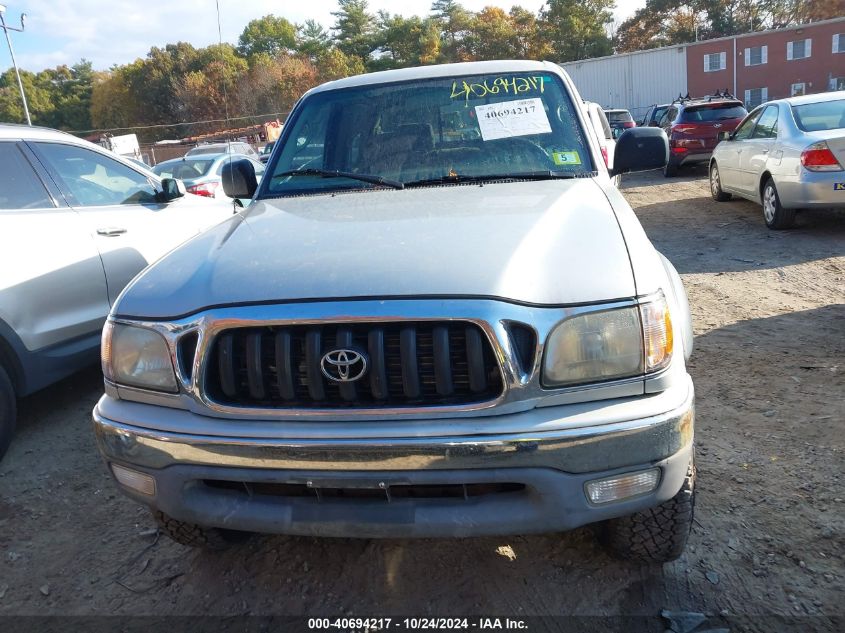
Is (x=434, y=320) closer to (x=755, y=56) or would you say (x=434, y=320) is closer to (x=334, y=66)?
(x=755, y=56)

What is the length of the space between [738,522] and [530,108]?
2.07 metres

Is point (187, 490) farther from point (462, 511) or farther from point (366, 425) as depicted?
point (462, 511)

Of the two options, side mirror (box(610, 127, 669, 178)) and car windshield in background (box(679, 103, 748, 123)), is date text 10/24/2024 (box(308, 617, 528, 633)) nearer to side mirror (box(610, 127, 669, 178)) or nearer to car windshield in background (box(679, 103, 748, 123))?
side mirror (box(610, 127, 669, 178))

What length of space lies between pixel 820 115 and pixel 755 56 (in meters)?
42.3

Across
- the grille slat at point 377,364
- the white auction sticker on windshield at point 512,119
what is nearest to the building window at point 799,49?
the white auction sticker on windshield at point 512,119

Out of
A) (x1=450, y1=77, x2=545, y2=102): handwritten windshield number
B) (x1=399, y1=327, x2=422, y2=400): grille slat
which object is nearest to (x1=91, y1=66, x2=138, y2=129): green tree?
(x1=450, y1=77, x2=545, y2=102): handwritten windshield number

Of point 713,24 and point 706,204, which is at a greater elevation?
point 713,24

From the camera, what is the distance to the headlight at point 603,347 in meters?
1.89

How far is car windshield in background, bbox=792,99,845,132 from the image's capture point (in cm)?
750

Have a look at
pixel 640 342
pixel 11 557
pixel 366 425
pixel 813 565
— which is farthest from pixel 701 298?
pixel 11 557

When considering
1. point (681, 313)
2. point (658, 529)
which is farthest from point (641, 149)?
point (658, 529)

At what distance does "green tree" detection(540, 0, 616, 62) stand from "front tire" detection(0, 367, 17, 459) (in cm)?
6132

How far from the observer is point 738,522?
2.65 metres

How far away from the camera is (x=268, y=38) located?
64.0 metres
